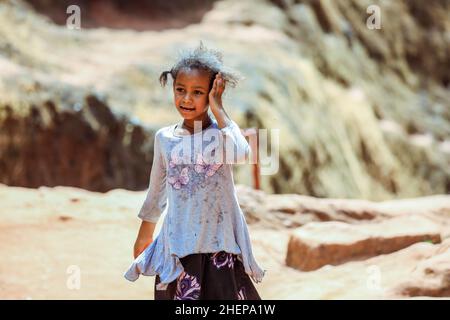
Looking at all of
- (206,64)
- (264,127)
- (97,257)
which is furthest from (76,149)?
(206,64)

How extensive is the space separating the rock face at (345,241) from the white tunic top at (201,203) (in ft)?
8.00

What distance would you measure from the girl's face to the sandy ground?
1783mm

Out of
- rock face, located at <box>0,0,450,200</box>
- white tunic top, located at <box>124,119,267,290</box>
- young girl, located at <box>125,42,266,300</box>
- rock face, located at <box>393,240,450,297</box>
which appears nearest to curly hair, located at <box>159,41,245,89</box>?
young girl, located at <box>125,42,266,300</box>

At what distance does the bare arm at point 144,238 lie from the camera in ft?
11.7

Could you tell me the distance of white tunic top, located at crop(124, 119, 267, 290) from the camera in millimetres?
3338

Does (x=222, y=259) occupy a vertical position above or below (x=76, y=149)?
below

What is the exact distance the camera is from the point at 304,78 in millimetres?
14508

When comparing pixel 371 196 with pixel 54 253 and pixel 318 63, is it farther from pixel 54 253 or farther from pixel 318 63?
pixel 54 253

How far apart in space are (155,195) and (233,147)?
0.47 m

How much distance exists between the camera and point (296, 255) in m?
6.01

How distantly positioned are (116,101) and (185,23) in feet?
12.9

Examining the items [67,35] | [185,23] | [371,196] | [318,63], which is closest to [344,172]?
[371,196]

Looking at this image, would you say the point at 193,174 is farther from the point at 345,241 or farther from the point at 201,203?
the point at 345,241

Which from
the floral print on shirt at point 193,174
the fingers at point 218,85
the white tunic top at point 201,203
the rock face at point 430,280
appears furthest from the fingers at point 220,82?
the rock face at point 430,280
